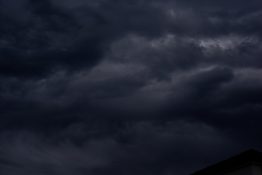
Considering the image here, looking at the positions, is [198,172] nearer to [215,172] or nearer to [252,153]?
[215,172]

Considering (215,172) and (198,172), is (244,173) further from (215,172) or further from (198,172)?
(198,172)

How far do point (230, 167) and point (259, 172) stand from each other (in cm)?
233

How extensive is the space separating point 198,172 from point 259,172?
600 centimetres

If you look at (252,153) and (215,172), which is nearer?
(252,153)

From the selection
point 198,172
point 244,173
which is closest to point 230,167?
point 244,173

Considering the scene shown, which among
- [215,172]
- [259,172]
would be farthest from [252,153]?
[215,172]

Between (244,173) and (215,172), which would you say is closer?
(244,173)

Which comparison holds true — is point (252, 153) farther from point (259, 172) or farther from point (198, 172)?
point (198, 172)

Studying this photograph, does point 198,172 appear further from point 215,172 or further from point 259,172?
point 259,172

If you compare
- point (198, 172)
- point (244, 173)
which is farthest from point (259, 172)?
point (198, 172)

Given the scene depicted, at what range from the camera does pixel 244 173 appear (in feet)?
96.8

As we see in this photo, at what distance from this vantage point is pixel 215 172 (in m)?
32.0

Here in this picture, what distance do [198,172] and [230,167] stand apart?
12.6 feet

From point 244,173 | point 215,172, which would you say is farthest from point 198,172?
point 244,173
